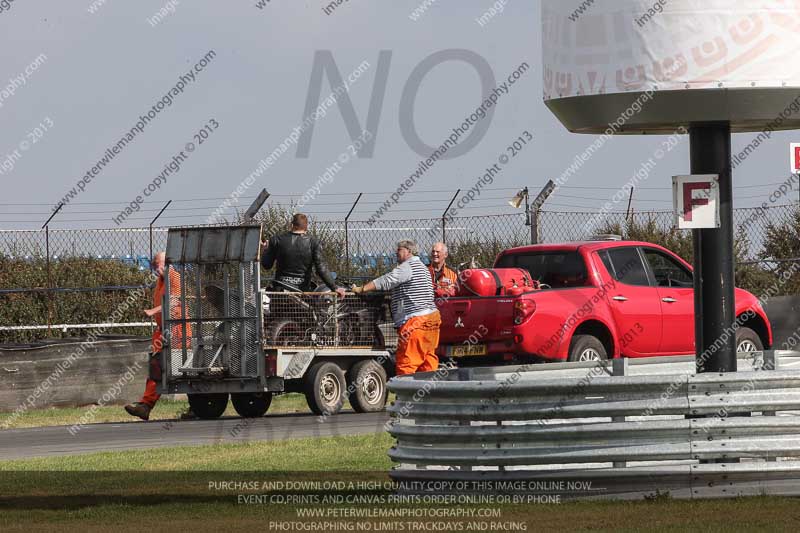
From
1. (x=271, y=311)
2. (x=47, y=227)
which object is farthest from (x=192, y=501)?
(x=47, y=227)

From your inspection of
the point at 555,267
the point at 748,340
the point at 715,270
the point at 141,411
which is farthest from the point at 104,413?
the point at 715,270

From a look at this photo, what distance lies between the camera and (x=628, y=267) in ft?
61.0

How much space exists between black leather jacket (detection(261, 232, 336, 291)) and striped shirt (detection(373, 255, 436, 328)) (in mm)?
2148

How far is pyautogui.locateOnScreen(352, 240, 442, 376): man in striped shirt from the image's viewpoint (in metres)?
15.9

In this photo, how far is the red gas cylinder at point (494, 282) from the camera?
17844mm

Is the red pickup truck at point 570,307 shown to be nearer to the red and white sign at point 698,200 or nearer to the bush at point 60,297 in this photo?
the red and white sign at point 698,200

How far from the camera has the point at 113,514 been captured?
31.1ft

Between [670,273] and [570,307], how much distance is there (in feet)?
7.23

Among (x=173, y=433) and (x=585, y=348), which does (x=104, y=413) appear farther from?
(x=585, y=348)

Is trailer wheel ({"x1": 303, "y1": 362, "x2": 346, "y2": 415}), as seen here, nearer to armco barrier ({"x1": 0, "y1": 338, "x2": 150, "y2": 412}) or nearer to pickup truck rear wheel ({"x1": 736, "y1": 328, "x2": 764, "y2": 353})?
armco barrier ({"x1": 0, "y1": 338, "x2": 150, "y2": 412})

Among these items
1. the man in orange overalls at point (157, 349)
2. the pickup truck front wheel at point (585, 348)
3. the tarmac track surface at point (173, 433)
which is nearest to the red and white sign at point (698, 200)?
the tarmac track surface at point (173, 433)

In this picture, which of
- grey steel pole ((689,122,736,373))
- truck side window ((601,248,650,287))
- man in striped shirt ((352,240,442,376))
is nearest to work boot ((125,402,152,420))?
man in striped shirt ((352,240,442,376))

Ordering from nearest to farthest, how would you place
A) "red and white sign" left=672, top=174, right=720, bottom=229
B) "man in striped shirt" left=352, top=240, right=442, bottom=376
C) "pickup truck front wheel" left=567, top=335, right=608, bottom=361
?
1. "red and white sign" left=672, top=174, right=720, bottom=229
2. "man in striped shirt" left=352, top=240, right=442, bottom=376
3. "pickup truck front wheel" left=567, top=335, right=608, bottom=361

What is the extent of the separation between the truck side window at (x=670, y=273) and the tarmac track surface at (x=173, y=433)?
3.89m
